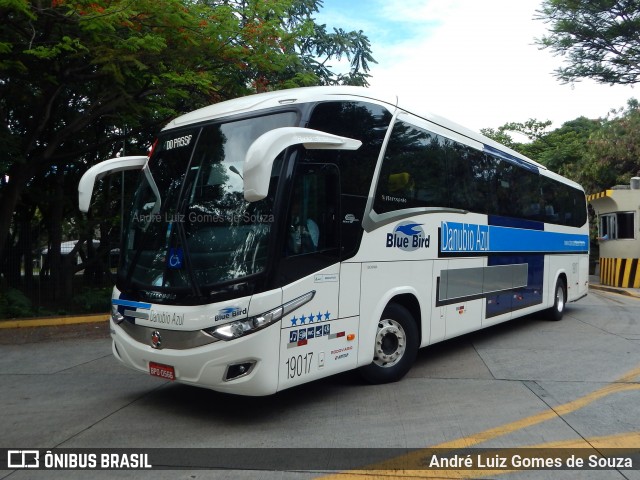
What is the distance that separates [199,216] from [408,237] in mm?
2707

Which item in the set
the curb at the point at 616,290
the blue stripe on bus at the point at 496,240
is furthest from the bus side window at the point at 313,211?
the curb at the point at 616,290

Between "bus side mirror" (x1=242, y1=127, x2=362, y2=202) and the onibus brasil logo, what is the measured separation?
164 centimetres

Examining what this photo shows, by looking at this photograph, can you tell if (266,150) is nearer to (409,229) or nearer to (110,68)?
(409,229)

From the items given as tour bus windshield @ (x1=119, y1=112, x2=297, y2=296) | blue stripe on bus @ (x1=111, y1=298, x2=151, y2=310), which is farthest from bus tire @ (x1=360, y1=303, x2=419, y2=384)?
blue stripe on bus @ (x1=111, y1=298, x2=151, y2=310)

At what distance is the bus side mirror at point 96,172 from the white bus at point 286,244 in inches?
0.7

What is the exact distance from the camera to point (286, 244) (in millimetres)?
5168

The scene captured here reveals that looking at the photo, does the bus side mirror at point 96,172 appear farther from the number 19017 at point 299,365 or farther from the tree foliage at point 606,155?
the tree foliage at point 606,155

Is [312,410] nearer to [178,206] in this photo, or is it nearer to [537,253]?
[178,206]

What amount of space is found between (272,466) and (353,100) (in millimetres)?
3866

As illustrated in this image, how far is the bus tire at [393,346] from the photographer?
6.45m

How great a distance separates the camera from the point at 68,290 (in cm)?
1439

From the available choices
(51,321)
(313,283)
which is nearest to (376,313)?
(313,283)

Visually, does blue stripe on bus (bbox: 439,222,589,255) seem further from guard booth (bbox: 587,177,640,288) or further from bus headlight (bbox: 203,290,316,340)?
guard booth (bbox: 587,177,640,288)

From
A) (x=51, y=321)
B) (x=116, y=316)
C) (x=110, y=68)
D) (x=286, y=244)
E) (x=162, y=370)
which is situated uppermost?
(x=110, y=68)
